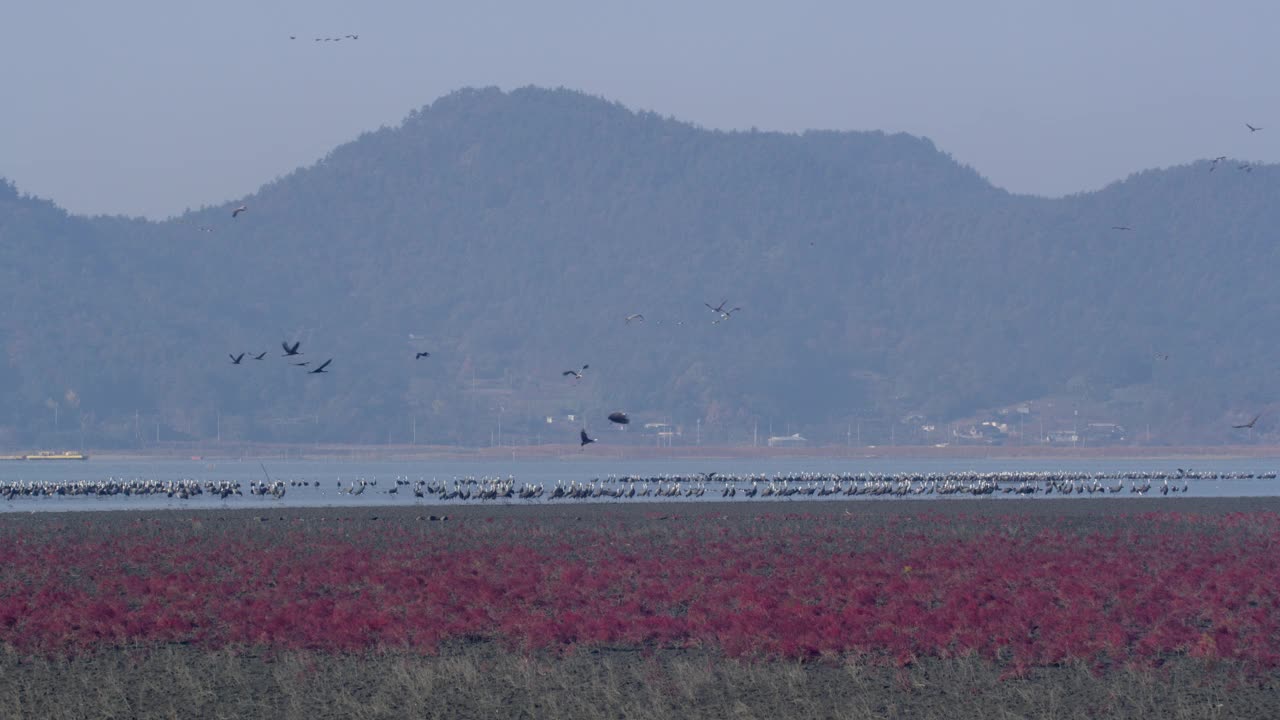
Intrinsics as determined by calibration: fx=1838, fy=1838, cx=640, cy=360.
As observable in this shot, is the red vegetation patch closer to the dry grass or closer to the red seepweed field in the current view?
the red seepweed field

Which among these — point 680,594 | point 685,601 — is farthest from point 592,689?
point 680,594

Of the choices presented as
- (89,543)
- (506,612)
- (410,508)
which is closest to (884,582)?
(506,612)

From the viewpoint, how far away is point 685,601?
2938cm

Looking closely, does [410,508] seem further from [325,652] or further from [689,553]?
[325,652]

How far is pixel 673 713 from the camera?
2066 cm

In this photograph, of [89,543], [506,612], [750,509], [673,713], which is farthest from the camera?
[750,509]

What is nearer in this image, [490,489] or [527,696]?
[527,696]

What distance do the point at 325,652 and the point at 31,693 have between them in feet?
14.2

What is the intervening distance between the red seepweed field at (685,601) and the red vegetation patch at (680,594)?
6 centimetres

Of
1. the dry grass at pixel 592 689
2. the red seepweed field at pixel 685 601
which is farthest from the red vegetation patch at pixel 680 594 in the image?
the dry grass at pixel 592 689

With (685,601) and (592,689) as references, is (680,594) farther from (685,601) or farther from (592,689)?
(592,689)

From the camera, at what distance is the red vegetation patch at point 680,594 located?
2486 cm

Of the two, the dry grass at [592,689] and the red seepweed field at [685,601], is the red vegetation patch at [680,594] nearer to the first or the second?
the red seepweed field at [685,601]

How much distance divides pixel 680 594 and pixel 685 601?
1.32 ft
